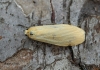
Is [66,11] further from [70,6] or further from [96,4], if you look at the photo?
[96,4]

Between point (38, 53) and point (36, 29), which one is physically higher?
point (36, 29)

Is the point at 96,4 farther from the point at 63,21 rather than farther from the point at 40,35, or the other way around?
the point at 40,35

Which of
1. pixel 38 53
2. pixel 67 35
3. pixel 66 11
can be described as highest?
pixel 66 11

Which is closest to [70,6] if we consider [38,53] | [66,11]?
[66,11]
